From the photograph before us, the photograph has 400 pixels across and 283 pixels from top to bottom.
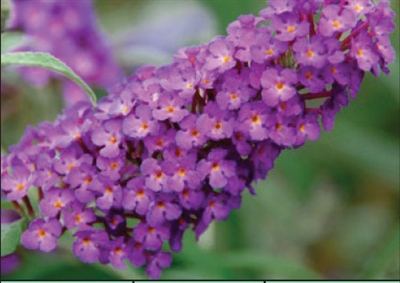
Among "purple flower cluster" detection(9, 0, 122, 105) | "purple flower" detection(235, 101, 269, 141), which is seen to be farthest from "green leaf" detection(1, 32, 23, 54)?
"purple flower" detection(235, 101, 269, 141)

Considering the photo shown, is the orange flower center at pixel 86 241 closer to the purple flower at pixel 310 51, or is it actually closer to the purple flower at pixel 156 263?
the purple flower at pixel 156 263

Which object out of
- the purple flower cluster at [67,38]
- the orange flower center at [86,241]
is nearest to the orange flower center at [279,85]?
the orange flower center at [86,241]

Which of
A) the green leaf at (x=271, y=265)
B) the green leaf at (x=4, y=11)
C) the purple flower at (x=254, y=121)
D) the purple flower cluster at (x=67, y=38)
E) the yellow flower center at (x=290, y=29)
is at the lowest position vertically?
the green leaf at (x=271, y=265)

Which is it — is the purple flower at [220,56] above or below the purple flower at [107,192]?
above

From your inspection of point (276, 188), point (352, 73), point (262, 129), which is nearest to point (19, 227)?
point (262, 129)

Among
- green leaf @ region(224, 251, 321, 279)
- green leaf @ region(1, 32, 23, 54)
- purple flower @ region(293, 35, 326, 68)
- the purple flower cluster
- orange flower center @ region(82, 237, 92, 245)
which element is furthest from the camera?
the purple flower cluster

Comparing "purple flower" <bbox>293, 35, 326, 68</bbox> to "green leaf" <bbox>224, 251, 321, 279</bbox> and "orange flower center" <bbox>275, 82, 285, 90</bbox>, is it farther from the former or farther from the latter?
"green leaf" <bbox>224, 251, 321, 279</bbox>

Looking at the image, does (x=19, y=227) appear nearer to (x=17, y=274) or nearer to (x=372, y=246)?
(x=17, y=274)

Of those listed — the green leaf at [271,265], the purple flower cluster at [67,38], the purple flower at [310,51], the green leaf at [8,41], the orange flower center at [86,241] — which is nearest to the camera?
the purple flower at [310,51]
